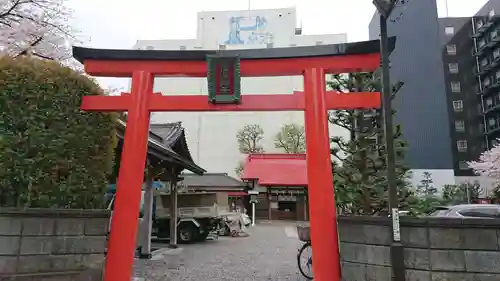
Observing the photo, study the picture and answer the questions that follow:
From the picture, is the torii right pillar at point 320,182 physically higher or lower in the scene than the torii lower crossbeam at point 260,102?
lower

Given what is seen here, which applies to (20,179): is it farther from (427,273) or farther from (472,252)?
(472,252)

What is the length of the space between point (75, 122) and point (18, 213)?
1463mm

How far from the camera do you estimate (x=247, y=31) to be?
48156 mm

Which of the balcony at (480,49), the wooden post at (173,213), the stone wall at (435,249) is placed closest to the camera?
the stone wall at (435,249)

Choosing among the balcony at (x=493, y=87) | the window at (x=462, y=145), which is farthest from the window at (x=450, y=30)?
the window at (x=462, y=145)

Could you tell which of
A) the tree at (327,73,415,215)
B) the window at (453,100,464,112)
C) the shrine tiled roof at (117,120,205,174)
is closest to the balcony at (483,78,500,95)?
the window at (453,100,464,112)

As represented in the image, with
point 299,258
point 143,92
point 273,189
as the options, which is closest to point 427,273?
point 299,258

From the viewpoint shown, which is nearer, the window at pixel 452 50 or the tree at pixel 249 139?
the tree at pixel 249 139

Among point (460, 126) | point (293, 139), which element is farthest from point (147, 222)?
point (460, 126)

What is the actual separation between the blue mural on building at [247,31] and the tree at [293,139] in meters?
15.8

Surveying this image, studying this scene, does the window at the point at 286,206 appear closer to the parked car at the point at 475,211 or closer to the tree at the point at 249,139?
the tree at the point at 249,139

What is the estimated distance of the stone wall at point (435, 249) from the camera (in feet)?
13.9

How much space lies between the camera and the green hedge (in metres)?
4.79

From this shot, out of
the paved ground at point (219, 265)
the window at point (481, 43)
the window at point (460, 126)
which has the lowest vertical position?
the paved ground at point (219, 265)
